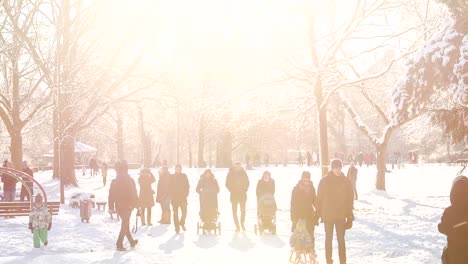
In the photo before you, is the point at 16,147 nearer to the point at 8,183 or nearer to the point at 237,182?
the point at 8,183

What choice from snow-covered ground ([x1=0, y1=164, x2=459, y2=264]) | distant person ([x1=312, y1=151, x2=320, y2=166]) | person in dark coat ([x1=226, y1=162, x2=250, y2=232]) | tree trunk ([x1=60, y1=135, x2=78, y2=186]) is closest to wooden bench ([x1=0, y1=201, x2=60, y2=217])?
snow-covered ground ([x1=0, y1=164, x2=459, y2=264])

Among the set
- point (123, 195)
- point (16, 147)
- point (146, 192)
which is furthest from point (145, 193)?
point (16, 147)

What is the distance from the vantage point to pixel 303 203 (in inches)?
464

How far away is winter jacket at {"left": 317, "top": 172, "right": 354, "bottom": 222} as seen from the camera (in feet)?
33.3

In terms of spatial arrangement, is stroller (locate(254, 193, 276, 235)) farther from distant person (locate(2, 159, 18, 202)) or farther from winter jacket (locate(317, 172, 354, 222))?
distant person (locate(2, 159, 18, 202))

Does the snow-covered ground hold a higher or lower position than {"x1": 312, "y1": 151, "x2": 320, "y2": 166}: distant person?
lower

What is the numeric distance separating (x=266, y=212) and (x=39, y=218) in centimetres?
516

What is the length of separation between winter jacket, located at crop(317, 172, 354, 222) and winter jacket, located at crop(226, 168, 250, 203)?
5273 mm

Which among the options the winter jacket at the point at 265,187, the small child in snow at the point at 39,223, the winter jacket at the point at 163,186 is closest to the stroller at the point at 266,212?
the winter jacket at the point at 265,187

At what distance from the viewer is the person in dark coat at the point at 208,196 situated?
15.3 m

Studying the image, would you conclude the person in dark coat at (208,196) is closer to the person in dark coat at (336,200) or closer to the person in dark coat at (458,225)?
the person in dark coat at (336,200)

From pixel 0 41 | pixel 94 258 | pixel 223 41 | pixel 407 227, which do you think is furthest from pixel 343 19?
pixel 94 258

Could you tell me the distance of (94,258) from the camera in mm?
12047

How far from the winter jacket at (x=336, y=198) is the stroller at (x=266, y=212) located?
4734mm
